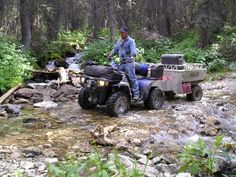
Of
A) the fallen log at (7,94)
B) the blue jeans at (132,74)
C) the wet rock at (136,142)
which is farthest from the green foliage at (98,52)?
the wet rock at (136,142)

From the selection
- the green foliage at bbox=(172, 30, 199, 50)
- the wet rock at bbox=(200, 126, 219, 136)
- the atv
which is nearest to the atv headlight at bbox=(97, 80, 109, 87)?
the atv

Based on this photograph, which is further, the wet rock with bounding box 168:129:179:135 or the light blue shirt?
the light blue shirt

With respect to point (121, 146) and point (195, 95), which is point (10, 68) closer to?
point (195, 95)

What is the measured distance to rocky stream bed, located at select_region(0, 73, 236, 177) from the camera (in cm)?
607

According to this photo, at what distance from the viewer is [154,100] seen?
9.88 m

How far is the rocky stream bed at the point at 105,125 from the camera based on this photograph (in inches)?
239

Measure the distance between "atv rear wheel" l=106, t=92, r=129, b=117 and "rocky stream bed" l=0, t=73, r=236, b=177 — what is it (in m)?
0.16

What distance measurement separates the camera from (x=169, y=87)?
10.5 meters

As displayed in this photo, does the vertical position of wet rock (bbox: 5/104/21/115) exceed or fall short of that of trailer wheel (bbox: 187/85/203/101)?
it falls short

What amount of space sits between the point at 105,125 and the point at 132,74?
1.67 m

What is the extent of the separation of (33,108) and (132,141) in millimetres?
4054

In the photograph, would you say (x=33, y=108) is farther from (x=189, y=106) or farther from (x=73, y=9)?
(x=73, y=9)

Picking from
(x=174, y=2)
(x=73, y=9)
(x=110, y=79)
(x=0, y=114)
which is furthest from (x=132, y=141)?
(x=73, y=9)

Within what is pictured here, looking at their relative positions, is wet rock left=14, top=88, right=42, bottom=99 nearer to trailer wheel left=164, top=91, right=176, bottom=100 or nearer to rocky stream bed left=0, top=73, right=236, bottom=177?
rocky stream bed left=0, top=73, right=236, bottom=177
